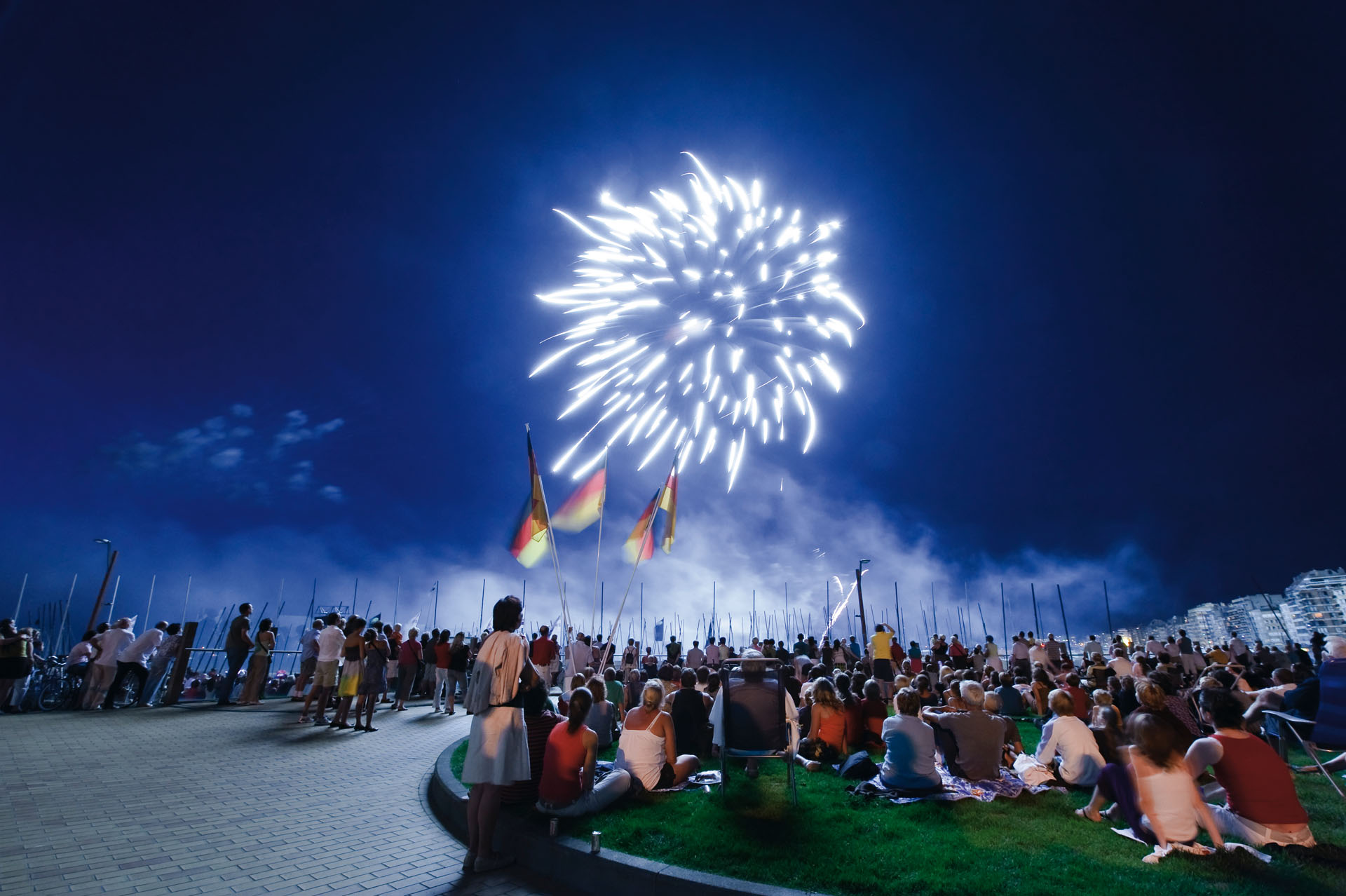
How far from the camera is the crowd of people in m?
5.69

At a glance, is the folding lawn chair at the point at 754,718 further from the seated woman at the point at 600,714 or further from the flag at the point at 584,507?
the flag at the point at 584,507

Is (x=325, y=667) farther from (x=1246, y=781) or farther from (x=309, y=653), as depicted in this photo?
(x=1246, y=781)

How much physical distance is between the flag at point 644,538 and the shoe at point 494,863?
29.9ft

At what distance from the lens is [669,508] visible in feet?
50.9

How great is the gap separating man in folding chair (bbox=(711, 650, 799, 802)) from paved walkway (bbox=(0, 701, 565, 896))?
3.31 meters

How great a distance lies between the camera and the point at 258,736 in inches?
448

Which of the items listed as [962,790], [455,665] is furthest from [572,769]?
[455,665]

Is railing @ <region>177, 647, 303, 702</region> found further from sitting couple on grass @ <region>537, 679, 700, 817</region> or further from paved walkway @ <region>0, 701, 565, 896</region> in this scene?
sitting couple on grass @ <region>537, 679, 700, 817</region>

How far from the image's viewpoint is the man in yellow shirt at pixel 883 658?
18344 mm

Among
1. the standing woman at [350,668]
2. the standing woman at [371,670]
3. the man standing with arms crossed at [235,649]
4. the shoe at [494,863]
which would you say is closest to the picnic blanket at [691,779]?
the shoe at [494,863]

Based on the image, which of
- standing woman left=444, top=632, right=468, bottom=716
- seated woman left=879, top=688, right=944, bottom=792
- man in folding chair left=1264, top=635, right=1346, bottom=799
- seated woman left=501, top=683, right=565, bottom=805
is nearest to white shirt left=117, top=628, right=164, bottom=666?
standing woman left=444, top=632, right=468, bottom=716

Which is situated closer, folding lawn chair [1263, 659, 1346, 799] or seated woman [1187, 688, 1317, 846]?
seated woman [1187, 688, 1317, 846]

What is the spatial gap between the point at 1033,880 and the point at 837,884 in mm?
1650

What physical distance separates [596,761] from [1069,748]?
6.32 m
